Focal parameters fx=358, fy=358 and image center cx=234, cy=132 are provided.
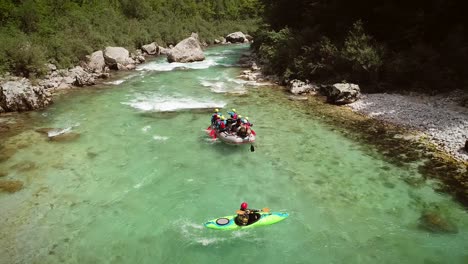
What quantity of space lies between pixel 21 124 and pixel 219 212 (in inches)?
467

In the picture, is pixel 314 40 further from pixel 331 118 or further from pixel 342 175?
pixel 342 175

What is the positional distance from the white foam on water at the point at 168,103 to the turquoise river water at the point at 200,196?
1.25m

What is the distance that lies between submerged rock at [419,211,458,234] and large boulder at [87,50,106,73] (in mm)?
24723

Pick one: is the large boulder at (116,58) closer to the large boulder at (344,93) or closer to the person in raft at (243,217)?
the large boulder at (344,93)

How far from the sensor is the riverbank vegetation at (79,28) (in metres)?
23.6

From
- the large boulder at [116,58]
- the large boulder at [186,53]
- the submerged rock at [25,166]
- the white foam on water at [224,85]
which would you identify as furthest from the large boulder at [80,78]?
the submerged rock at [25,166]

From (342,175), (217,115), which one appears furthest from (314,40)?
(342,175)

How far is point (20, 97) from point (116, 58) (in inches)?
509

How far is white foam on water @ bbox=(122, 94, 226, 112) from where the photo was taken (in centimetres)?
1968

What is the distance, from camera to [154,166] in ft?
43.7

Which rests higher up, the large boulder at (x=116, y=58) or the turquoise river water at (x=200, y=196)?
the large boulder at (x=116, y=58)

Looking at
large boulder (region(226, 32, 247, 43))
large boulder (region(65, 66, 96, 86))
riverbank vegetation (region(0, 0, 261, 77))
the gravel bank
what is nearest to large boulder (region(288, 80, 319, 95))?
the gravel bank

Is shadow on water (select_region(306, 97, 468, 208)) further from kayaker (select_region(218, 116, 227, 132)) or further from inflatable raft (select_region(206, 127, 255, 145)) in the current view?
kayaker (select_region(218, 116, 227, 132))

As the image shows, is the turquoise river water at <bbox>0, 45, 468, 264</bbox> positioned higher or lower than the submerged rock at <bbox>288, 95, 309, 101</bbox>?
lower
